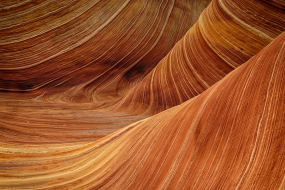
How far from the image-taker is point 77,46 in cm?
142

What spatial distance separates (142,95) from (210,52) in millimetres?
361

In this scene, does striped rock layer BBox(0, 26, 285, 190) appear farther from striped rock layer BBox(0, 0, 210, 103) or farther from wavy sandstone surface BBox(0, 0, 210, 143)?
striped rock layer BBox(0, 0, 210, 103)

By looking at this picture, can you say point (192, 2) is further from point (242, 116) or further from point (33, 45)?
point (242, 116)

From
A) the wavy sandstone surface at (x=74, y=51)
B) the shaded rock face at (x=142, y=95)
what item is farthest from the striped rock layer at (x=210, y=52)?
the wavy sandstone surface at (x=74, y=51)

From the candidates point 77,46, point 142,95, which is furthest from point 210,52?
point 77,46

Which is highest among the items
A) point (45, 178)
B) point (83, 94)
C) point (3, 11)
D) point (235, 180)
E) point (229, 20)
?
point (3, 11)

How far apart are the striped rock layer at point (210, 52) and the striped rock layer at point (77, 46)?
0.42 m

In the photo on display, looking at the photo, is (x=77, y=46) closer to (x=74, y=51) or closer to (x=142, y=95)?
(x=74, y=51)

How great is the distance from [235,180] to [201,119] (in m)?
0.13

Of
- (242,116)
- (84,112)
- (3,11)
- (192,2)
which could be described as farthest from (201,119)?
(192,2)

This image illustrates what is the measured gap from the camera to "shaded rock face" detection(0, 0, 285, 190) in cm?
30

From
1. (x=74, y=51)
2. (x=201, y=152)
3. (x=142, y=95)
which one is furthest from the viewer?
(x=74, y=51)

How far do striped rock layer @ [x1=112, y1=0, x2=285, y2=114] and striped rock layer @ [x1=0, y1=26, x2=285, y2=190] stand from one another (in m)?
0.37

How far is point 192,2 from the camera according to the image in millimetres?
2078
